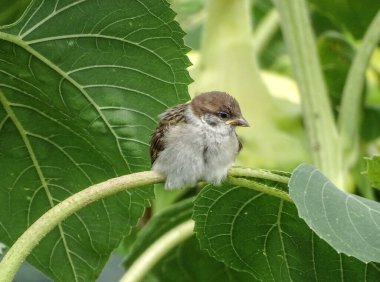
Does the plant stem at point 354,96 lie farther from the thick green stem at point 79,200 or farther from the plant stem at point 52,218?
the plant stem at point 52,218

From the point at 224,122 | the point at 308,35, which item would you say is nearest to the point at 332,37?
the point at 308,35

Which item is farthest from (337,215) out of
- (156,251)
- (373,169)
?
(156,251)

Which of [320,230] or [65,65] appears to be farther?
[65,65]

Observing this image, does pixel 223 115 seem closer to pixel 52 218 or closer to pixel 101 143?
pixel 101 143

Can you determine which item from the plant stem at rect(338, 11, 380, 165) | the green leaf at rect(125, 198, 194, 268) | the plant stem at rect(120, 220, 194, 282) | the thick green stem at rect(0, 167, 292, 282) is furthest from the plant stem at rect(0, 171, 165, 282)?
the plant stem at rect(338, 11, 380, 165)

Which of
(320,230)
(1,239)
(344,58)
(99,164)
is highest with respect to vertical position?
(344,58)

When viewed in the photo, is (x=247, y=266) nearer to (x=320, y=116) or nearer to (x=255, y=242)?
(x=255, y=242)
